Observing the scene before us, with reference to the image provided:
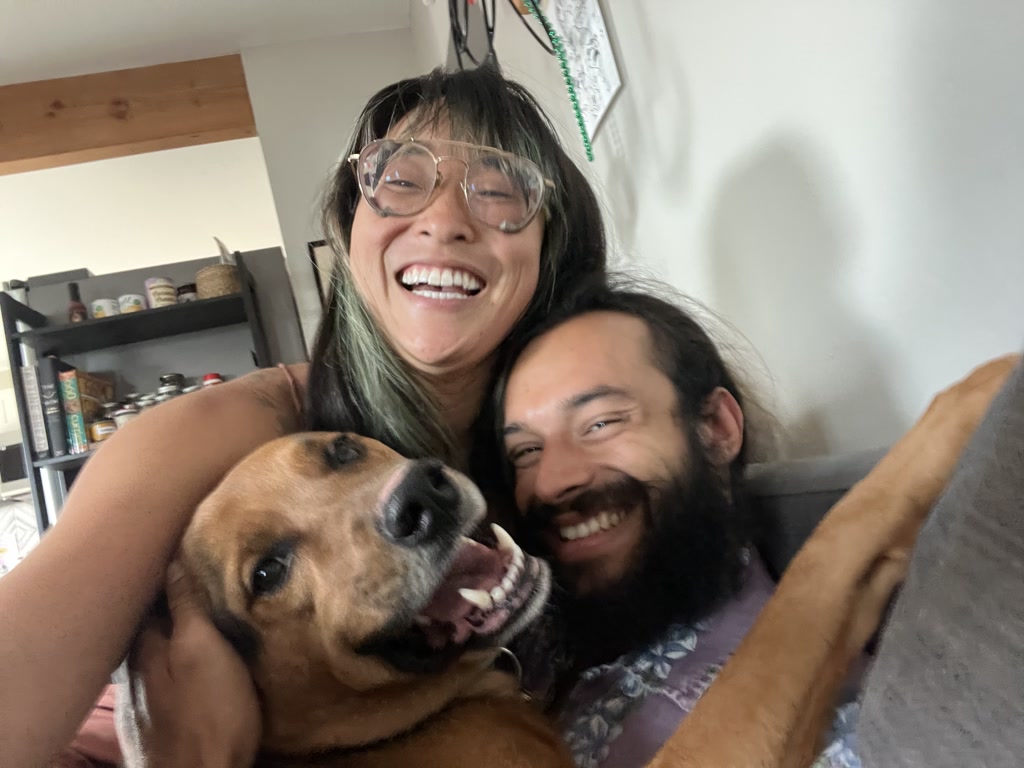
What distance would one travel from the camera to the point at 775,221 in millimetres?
1146

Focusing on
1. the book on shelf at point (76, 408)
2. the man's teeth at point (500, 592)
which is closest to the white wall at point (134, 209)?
the book on shelf at point (76, 408)

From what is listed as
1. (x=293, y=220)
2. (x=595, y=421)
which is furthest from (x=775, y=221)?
(x=293, y=220)

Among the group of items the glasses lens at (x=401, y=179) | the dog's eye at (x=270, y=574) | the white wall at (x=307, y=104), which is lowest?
the dog's eye at (x=270, y=574)

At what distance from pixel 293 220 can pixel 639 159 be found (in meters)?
2.26

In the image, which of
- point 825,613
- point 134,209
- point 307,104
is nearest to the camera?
point 825,613

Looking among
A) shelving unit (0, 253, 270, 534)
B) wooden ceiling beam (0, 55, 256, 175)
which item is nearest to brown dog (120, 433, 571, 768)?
shelving unit (0, 253, 270, 534)

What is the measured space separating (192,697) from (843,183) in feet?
3.17

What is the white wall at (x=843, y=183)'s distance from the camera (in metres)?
0.73

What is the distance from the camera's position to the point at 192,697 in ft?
A: 2.22

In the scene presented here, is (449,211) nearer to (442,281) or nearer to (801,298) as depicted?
(442,281)

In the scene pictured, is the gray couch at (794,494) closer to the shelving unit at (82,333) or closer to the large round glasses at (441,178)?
the large round glasses at (441,178)

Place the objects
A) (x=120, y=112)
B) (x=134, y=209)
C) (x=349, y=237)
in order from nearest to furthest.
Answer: (x=349, y=237) < (x=120, y=112) < (x=134, y=209)

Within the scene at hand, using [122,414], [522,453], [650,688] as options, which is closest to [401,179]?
[522,453]

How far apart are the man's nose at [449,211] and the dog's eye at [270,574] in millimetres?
563
